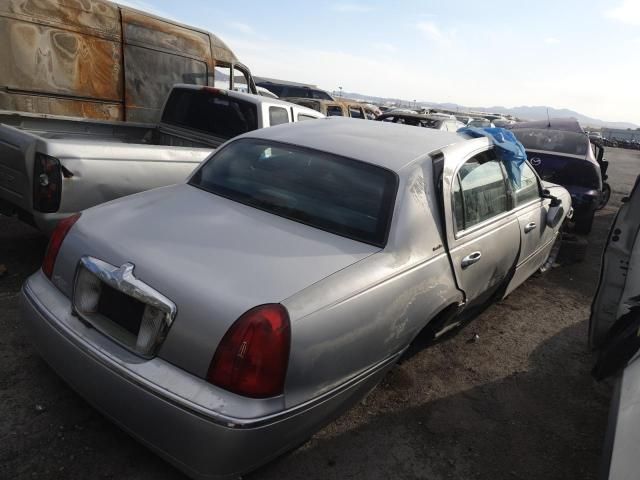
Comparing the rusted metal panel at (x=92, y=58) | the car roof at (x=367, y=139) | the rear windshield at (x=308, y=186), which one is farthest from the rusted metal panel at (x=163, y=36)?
the rear windshield at (x=308, y=186)

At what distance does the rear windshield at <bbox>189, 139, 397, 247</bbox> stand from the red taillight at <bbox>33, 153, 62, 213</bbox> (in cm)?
112

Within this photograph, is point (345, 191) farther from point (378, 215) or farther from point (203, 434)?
point (203, 434)

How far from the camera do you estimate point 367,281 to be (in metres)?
2.24

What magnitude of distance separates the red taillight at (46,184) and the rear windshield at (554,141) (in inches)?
262

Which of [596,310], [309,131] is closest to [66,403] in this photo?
[309,131]

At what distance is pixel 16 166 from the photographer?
366 centimetres

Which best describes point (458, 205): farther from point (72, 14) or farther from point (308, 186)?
point (72, 14)

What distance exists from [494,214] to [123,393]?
104 inches

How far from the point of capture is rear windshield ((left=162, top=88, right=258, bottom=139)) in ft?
17.8

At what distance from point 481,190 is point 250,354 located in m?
2.16

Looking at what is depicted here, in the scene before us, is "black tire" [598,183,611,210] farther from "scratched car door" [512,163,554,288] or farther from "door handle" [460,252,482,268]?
"door handle" [460,252,482,268]

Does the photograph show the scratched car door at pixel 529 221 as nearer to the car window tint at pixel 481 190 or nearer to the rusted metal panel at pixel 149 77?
the car window tint at pixel 481 190

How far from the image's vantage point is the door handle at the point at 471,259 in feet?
9.67

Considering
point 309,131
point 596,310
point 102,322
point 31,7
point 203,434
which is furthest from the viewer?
point 31,7
